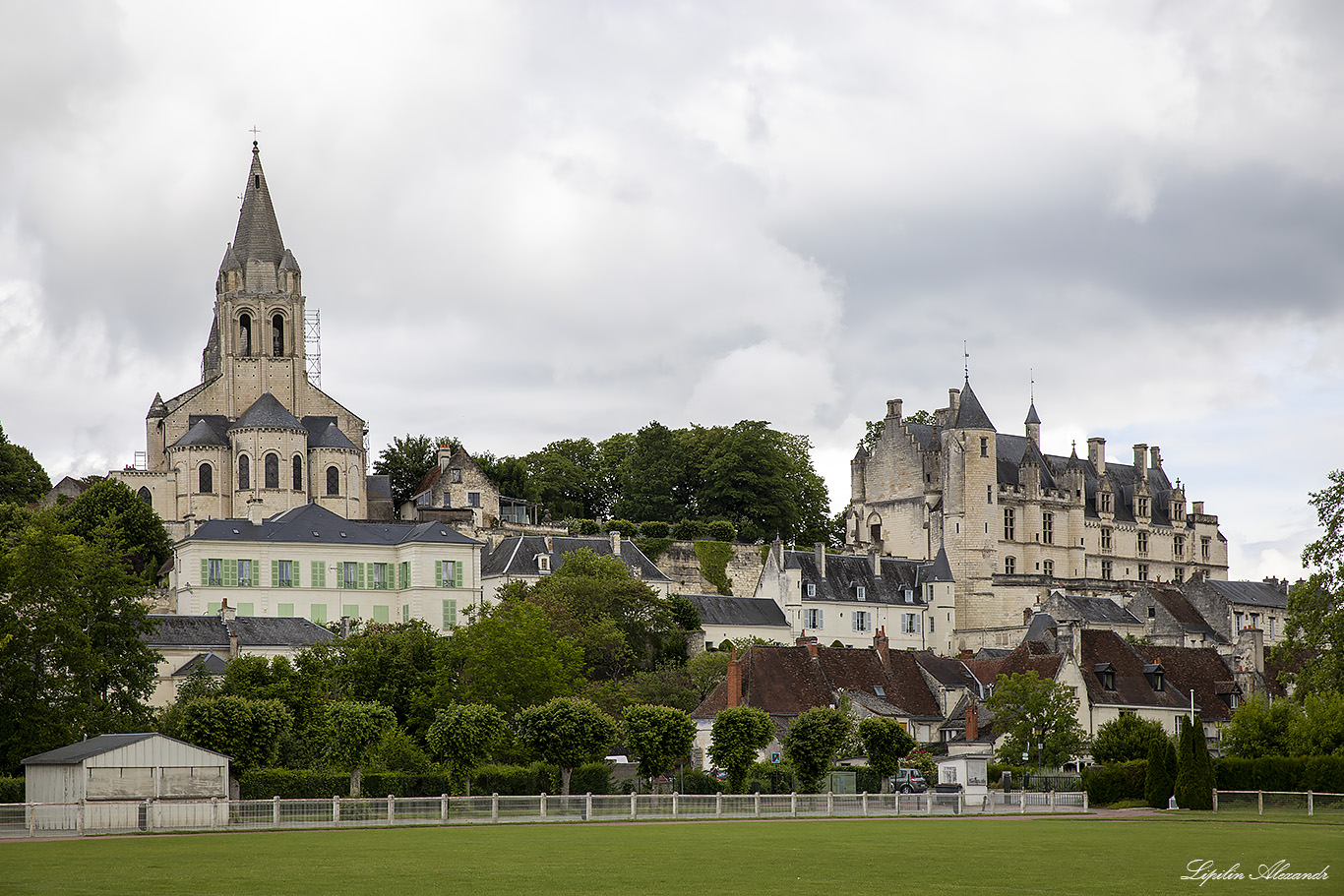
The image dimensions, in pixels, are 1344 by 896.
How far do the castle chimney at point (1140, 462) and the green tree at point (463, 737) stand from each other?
85.5 meters

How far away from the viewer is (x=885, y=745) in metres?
57.5

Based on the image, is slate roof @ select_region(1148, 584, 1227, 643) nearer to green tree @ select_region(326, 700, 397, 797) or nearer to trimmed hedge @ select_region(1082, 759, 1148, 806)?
trimmed hedge @ select_region(1082, 759, 1148, 806)

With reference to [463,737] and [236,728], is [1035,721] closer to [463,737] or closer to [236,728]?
[463,737]

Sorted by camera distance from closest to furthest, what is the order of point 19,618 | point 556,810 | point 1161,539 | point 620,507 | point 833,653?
point 556,810, point 19,618, point 833,653, point 620,507, point 1161,539

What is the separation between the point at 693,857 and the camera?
29.2 meters

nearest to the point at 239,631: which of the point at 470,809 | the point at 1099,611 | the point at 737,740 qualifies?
the point at 737,740

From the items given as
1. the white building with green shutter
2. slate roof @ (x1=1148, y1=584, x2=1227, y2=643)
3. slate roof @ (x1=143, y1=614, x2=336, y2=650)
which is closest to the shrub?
the white building with green shutter

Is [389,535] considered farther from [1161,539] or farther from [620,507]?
[1161,539]

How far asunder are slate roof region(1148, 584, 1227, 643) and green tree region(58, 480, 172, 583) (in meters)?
56.6

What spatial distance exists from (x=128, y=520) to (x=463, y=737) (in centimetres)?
4486

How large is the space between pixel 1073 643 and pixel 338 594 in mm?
36100

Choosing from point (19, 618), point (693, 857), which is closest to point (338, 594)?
point (19, 618)

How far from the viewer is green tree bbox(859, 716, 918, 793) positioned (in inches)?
2259

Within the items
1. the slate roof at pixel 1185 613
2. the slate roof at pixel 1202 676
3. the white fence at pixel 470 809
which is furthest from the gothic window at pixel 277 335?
the white fence at pixel 470 809
